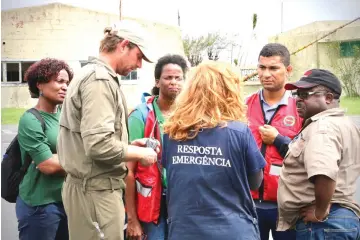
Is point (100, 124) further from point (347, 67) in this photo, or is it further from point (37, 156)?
point (347, 67)

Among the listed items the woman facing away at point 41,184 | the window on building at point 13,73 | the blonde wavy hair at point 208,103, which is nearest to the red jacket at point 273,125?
the blonde wavy hair at point 208,103

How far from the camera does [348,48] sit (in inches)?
999

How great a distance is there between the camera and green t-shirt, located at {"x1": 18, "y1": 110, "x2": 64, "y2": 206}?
3629 mm

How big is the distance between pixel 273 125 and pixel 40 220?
182 centimetres

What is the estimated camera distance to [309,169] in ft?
10.1

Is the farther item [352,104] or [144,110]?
[352,104]

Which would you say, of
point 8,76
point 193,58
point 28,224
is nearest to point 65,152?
point 28,224

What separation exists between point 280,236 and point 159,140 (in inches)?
45.1

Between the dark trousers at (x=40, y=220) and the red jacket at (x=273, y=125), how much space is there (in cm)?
143

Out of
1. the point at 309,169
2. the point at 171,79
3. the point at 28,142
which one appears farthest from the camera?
the point at 171,79

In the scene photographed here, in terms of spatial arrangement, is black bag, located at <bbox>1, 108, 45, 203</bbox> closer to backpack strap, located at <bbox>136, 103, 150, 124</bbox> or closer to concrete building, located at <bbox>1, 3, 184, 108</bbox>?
backpack strap, located at <bbox>136, 103, 150, 124</bbox>

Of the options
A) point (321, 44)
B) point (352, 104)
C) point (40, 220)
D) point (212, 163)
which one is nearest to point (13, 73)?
point (352, 104)

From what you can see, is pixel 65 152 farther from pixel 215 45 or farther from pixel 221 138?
pixel 215 45

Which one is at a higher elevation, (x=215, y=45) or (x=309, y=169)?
(x=215, y=45)
